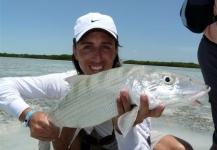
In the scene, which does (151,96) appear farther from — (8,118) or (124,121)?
(8,118)

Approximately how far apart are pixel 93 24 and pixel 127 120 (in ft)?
4.21

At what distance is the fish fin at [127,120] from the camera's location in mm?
2113

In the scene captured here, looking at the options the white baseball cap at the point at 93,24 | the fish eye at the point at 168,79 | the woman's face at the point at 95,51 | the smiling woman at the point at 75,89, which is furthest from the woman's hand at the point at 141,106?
the white baseball cap at the point at 93,24

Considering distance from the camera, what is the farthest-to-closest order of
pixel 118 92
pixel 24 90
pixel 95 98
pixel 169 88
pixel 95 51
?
pixel 24 90, pixel 95 51, pixel 95 98, pixel 118 92, pixel 169 88

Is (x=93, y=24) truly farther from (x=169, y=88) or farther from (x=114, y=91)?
(x=169, y=88)

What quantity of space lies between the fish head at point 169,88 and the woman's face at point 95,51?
0.89 metres

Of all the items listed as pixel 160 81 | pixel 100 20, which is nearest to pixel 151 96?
pixel 160 81

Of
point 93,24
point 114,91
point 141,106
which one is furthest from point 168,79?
point 93,24

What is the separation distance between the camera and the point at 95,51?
3.03m

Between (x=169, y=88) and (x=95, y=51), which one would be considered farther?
(x=95, y=51)

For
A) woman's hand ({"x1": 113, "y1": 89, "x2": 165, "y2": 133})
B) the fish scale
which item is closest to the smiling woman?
the fish scale

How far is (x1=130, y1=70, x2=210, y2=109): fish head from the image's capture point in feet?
6.61

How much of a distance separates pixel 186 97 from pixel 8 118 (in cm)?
403

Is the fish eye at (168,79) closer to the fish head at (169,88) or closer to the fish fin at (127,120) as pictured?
the fish head at (169,88)
